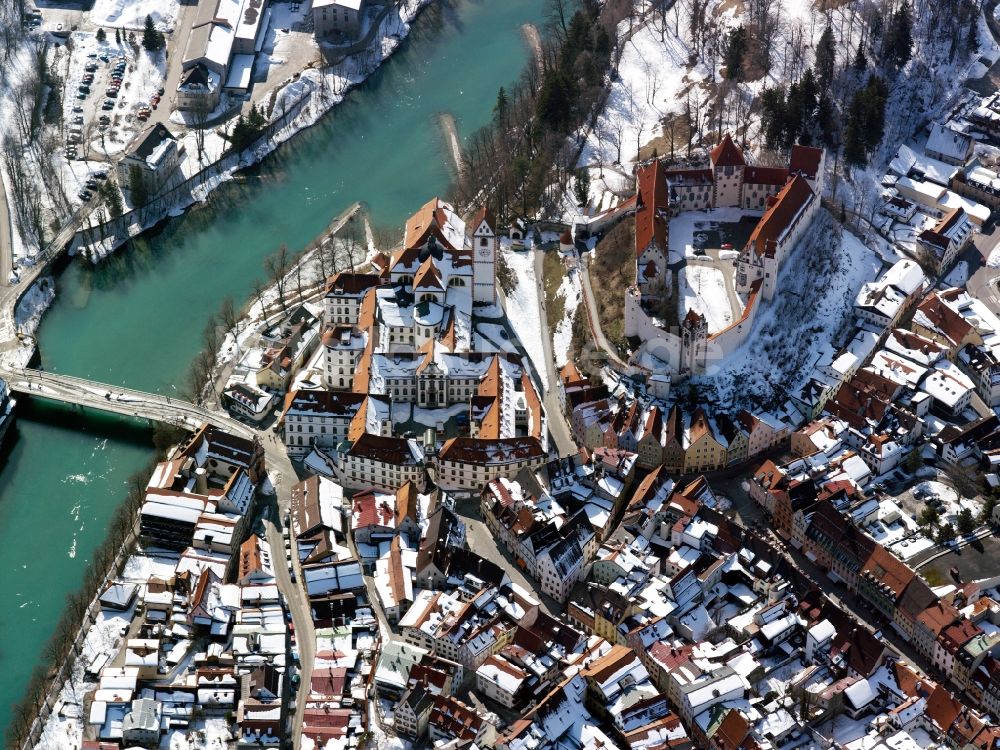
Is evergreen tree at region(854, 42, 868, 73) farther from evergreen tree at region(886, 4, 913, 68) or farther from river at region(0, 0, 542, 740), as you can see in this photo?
river at region(0, 0, 542, 740)

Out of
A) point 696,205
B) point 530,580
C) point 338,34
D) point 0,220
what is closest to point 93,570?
point 530,580

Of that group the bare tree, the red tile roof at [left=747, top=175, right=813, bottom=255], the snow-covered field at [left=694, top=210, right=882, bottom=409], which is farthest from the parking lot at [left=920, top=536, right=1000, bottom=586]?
the bare tree

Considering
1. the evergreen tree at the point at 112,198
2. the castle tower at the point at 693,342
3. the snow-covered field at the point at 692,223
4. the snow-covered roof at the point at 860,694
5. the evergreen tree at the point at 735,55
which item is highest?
the evergreen tree at the point at 112,198

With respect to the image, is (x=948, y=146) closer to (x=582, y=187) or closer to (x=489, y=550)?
(x=582, y=187)

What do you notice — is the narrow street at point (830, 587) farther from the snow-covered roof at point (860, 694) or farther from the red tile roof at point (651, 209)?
the red tile roof at point (651, 209)

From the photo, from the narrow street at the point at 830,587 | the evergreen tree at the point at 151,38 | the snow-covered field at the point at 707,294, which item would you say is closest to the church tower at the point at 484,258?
the snow-covered field at the point at 707,294

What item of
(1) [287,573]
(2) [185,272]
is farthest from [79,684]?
(2) [185,272]
